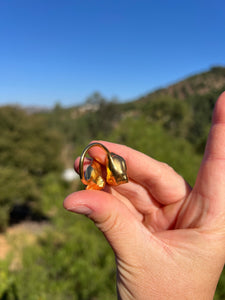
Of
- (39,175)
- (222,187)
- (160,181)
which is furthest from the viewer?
(39,175)

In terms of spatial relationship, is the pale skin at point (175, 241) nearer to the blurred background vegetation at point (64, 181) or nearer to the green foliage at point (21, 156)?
the blurred background vegetation at point (64, 181)

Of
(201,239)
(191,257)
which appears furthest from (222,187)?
(191,257)

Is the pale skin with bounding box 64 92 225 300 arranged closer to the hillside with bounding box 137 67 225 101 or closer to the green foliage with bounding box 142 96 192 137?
the hillside with bounding box 137 67 225 101

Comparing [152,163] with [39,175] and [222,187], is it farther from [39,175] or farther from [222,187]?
[39,175]

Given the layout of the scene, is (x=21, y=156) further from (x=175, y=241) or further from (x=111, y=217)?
(x=175, y=241)

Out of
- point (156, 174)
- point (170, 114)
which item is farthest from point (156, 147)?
point (170, 114)
